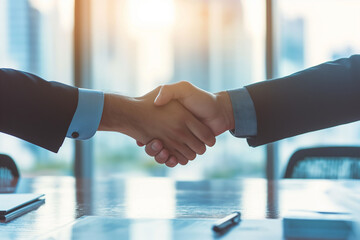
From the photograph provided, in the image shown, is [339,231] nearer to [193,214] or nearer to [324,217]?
[324,217]

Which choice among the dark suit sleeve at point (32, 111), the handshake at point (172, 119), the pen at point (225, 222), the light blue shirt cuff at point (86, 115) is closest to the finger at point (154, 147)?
the handshake at point (172, 119)

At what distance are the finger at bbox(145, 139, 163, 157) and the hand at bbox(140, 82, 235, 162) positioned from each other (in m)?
0.14

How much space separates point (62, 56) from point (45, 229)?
270 centimetres

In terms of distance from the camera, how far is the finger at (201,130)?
57.4 inches

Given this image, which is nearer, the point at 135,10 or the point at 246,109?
the point at 246,109

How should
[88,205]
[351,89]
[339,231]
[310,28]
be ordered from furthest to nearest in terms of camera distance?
[310,28] → [351,89] → [88,205] → [339,231]

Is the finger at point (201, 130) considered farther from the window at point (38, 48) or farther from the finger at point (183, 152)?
the window at point (38, 48)

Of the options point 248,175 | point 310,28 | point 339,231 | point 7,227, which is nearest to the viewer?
point 339,231

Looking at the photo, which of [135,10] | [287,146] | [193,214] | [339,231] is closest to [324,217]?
[339,231]

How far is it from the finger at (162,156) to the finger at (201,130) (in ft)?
0.44

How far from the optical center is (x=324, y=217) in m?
0.62

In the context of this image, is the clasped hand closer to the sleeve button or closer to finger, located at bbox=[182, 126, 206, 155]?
finger, located at bbox=[182, 126, 206, 155]

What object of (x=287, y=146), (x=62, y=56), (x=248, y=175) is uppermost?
(x=62, y=56)

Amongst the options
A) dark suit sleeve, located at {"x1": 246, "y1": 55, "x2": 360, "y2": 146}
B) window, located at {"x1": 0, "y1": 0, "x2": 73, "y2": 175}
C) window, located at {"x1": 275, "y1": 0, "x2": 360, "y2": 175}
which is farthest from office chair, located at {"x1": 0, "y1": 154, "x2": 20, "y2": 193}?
window, located at {"x1": 275, "y1": 0, "x2": 360, "y2": 175}
